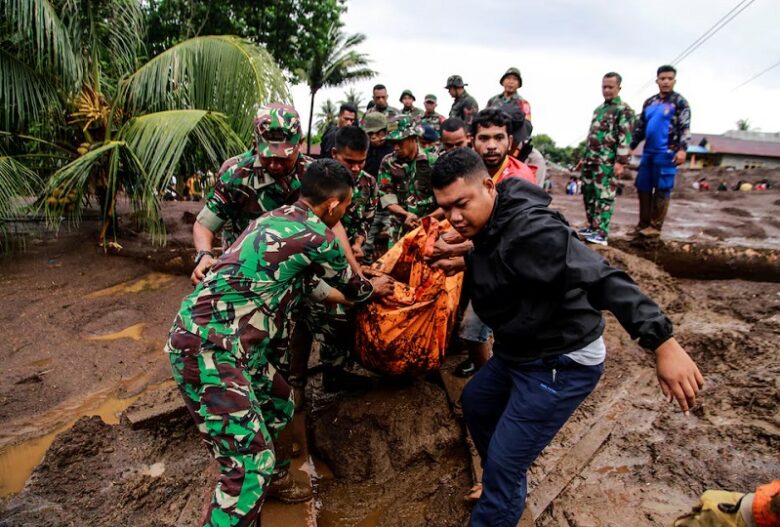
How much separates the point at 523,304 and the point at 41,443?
3.33 meters

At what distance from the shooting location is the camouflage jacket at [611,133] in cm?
529

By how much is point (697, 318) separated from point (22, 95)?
7.76 meters

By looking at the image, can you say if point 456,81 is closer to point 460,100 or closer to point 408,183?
point 460,100

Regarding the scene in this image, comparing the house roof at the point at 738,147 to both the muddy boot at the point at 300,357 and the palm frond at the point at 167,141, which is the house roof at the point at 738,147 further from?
the muddy boot at the point at 300,357

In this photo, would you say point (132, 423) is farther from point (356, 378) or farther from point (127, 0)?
point (127, 0)

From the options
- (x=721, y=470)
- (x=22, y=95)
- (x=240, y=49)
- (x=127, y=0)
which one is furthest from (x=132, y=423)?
(x=127, y=0)

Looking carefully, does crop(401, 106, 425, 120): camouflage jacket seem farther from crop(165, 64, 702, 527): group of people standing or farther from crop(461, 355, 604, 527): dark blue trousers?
crop(461, 355, 604, 527): dark blue trousers

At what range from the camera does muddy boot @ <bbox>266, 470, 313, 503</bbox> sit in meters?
2.55

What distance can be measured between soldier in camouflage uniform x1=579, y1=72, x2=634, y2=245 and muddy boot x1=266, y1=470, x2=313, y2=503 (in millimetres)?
4285

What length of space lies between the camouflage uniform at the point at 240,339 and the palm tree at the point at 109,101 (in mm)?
3296

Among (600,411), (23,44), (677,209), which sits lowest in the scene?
(600,411)

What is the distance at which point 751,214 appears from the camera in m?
8.81

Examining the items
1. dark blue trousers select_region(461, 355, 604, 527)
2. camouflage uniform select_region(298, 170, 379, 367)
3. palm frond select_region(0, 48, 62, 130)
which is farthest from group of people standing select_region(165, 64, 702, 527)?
palm frond select_region(0, 48, 62, 130)

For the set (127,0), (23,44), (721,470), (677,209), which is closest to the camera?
(721,470)
